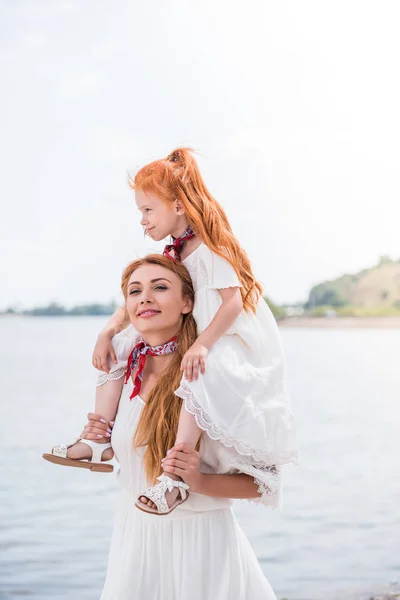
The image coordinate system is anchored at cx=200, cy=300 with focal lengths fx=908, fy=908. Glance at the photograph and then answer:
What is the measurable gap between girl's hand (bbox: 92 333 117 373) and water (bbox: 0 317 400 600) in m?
4.10

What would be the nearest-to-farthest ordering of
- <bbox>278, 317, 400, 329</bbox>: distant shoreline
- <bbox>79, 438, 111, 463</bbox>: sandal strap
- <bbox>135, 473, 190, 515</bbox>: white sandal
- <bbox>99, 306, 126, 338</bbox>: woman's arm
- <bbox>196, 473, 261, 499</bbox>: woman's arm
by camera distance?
1. <bbox>135, 473, 190, 515</bbox>: white sandal
2. <bbox>196, 473, 261, 499</bbox>: woman's arm
3. <bbox>79, 438, 111, 463</bbox>: sandal strap
4. <bbox>99, 306, 126, 338</bbox>: woman's arm
5. <bbox>278, 317, 400, 329</bbox>: distant shoreline

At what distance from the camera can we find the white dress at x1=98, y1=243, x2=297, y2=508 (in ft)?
6.45

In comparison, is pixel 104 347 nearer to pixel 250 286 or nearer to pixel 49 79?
pixel 250 286

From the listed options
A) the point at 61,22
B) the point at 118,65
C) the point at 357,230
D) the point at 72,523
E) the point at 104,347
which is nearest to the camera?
the point at 104,347

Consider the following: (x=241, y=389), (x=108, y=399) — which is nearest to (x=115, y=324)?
(x=108, y=399)

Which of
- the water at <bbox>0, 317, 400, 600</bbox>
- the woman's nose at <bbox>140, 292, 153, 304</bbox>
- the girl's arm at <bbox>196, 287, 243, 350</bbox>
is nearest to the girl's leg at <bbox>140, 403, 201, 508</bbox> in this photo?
the girl's arm at <bbox>196, 287, 243, 350</bbox>

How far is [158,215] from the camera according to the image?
2117 mm

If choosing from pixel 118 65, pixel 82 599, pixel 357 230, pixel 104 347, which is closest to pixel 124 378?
pixel 104 347

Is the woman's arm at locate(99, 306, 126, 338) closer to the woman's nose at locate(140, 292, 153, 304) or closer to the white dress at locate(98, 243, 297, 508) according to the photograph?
the white dress at locate(98, 243, 297, 508)

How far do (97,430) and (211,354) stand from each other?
1.10 feet

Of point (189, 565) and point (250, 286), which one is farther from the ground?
point (250, 286)

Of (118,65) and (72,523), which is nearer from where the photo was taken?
(72,523)

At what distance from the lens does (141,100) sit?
13750mm

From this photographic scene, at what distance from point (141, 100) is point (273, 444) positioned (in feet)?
40.2
